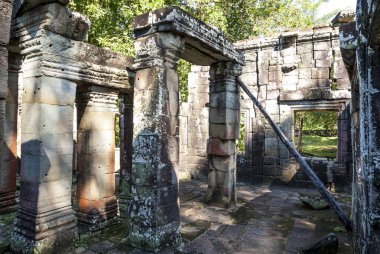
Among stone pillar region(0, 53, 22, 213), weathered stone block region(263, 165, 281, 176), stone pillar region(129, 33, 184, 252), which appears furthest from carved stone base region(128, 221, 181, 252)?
weathered stone block region(263, 165, 281, 176)

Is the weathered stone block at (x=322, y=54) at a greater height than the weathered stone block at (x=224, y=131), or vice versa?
the weathered stone block at (x=322, y=54)

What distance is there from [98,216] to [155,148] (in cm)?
181

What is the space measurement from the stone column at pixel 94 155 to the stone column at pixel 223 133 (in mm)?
2207

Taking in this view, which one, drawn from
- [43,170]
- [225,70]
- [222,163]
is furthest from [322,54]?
[43,170]

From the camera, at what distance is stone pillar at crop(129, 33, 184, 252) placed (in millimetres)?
3533

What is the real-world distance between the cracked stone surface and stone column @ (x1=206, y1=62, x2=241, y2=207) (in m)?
0.39

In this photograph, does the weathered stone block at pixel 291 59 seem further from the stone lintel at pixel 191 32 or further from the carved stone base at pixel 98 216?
the carved stone base at pixel 98 216

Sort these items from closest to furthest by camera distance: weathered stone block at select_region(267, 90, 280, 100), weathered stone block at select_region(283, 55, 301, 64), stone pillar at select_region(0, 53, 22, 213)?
1. stone pillar at select_region(0, 53, 22, 213)
2. weathered stone block at select_region(283, 55, 301, 64)
3. weathered stone block at select_region(267, 90, 280, 100)

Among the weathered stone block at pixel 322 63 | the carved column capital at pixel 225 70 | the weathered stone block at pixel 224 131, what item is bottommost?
the weathered stone block at pixel 224 131

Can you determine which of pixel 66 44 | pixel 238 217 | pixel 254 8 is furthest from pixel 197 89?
pixel 254 8

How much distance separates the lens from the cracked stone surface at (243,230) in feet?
11.7

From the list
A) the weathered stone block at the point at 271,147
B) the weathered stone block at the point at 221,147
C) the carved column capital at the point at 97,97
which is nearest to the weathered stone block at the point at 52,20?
the carved column capital at the point at 97,97

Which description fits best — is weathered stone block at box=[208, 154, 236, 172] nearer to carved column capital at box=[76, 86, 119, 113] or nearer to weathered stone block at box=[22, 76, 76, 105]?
carved column capital at box=[76, 86, 119, 113]

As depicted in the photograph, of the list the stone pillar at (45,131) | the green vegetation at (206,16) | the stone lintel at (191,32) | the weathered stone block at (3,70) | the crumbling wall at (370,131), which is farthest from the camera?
the green vegetation at (206,16)
